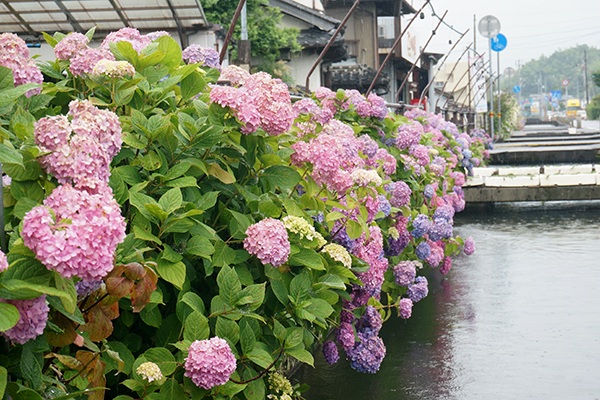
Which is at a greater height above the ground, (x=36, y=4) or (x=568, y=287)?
(x=36, y=4)

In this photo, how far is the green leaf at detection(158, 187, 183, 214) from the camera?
6.85 feet

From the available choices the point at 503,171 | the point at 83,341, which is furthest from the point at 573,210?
the point at 83,341

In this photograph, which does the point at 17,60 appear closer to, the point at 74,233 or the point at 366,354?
the point at 74,233

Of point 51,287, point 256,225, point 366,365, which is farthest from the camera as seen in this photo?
point 366,365

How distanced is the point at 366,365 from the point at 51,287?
250 cm

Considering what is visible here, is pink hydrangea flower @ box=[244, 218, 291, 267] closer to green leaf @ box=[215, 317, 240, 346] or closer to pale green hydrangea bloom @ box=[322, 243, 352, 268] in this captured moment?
green leaf @ box=[215, 317, 240, 346]

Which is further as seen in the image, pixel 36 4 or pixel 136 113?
pixel 36 4

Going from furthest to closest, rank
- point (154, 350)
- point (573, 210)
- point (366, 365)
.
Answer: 1. point (573, 210)
2. point (366, 365)
3. point (154, 350)

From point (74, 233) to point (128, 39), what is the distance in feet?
5.87

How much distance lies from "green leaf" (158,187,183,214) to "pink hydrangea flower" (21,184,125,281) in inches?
23.6

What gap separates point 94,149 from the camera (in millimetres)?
1684

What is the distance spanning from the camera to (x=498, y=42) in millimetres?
31922

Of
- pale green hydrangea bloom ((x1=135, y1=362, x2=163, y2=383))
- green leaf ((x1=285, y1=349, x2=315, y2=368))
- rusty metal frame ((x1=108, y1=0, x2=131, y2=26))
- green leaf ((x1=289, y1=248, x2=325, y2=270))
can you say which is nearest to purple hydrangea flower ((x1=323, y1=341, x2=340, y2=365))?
green leaf ((x1=289, y1=248, x2=325, y2=270))

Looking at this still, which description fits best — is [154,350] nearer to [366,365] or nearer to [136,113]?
[136,113]
